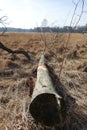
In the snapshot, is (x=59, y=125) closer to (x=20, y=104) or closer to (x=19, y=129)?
(x=19, y=129)

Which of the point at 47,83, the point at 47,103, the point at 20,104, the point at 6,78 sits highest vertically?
the point at 47,83

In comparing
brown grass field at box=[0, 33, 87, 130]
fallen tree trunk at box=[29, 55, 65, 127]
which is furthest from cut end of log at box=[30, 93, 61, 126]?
brown grass field at box=[0, 33, 87, 130]

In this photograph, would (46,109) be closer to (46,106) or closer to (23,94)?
(46,106)

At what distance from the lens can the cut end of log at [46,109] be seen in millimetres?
4410

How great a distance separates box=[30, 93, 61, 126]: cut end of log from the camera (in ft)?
14.5

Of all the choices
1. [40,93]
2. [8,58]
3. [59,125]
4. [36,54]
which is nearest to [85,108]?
[59,125]

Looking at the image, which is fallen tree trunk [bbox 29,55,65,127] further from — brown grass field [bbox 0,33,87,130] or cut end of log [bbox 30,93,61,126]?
brown grass field [bbox 0,33,87,130]

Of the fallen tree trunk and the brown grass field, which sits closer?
the fallen tree trunk

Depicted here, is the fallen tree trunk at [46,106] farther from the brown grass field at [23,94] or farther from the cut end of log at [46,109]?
the brown grass field at [23,94]

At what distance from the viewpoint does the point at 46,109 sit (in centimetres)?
454

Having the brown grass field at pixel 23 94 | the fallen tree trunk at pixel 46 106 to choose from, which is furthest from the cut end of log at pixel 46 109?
the brown grass field at pixel 23 94

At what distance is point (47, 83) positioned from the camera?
4.50 meters

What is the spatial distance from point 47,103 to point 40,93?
0.34 meters

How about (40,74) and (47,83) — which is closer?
(47,83)
